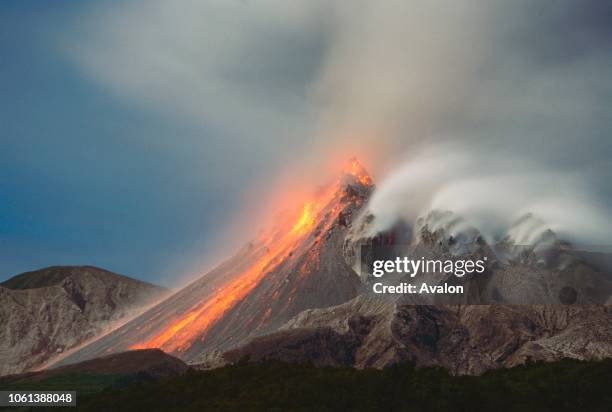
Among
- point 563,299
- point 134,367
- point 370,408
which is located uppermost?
point 563,299

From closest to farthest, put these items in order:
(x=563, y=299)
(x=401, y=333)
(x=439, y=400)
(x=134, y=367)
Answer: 1. (x=439, y=400)
2. (x=134, y=367)
3. (x=401, y=333)
4. (x=563, y=299)

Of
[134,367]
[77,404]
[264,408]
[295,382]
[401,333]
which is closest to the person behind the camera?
[264,408]

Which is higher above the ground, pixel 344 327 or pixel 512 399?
pixel 344 327

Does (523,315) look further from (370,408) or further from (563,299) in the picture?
(370,408)

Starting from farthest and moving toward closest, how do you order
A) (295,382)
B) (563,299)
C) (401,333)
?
(563,299) → (401,333) → (295,382)

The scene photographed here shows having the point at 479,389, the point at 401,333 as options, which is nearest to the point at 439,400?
the point at 479,389

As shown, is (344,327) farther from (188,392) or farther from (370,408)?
(370,408)

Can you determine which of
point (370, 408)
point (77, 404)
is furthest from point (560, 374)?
point (77, 404)

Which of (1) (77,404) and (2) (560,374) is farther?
(1) (77,404)

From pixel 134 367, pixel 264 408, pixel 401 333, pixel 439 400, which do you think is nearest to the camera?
pixel 439 400
